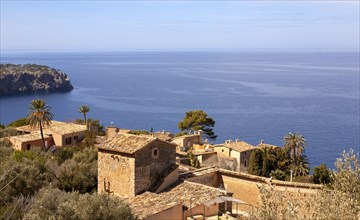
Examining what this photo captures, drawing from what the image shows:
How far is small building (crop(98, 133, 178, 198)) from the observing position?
19156 mm

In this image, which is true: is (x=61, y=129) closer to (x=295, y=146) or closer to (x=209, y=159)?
(x=209, y=159)

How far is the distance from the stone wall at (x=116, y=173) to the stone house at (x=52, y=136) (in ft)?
53.9

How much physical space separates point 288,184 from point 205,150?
19.6 meters

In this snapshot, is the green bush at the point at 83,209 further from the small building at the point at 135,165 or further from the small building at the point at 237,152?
the small building at the point at 237,152

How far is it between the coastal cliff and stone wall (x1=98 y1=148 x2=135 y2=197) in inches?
4550

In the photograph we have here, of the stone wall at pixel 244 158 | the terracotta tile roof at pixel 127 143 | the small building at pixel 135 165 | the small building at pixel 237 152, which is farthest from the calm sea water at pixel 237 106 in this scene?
the terracotta tile roof at pixel 127 143

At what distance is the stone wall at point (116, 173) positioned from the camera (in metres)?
19.2

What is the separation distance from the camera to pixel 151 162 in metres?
19.8

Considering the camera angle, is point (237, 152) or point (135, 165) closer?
point (135, 165)

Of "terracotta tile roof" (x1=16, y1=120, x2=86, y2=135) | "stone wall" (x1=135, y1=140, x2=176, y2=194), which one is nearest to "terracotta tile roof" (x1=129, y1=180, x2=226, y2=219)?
"stone wall" (x1=135, y1=140, x2=176, y2=194)

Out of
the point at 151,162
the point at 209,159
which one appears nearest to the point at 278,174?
the point at 209,159

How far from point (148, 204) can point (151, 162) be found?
2941mm

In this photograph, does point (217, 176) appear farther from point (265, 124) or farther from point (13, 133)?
point (265, 124)

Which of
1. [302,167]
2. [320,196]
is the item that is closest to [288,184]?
[320,196]
